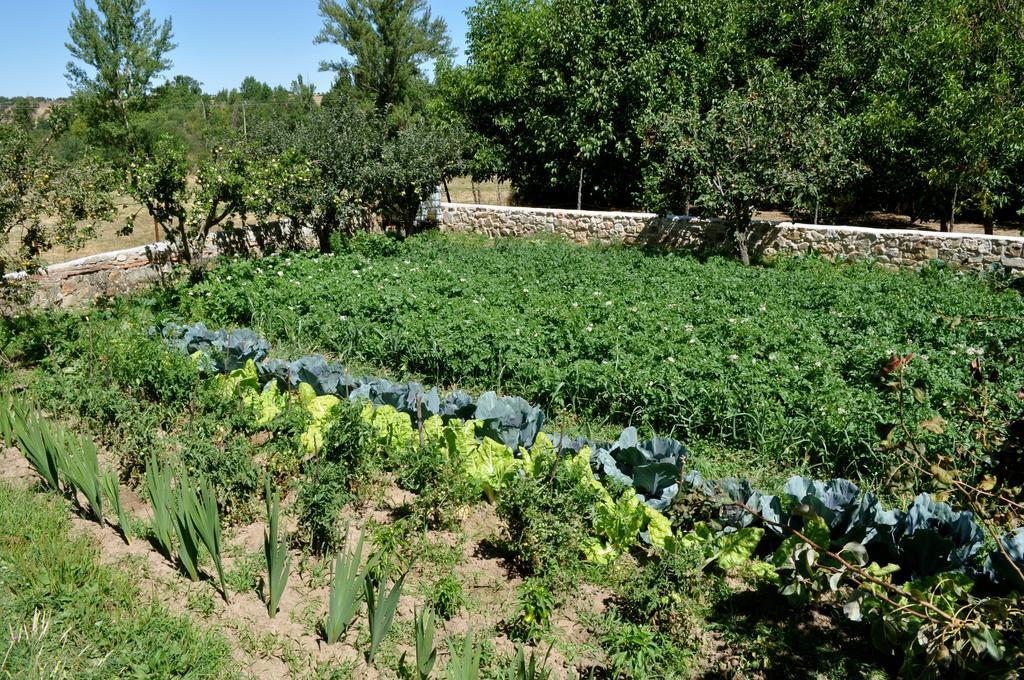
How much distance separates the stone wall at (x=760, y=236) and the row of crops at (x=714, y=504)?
8.11 m

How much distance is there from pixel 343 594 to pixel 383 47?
76.8 feet

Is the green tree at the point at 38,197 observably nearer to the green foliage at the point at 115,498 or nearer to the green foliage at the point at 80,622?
the green foliage at the point at 80,622

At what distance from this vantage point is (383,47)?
936 inches

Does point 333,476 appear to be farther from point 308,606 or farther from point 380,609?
point 380,609

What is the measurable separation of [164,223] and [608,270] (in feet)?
20.9

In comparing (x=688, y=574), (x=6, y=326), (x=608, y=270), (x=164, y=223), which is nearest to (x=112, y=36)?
(x=164, y=223)

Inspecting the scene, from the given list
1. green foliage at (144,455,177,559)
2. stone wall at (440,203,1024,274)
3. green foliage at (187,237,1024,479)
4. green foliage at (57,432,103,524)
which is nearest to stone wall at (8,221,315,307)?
green foliage at (187,237,1024,479)

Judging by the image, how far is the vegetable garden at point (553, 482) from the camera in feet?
11.0

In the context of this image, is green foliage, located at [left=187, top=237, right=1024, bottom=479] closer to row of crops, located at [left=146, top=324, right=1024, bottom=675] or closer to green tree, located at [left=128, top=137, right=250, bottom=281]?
row of crops, located at [left=146, top=324, right=1024, bottom=675]

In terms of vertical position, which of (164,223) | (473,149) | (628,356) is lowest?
(628,356)

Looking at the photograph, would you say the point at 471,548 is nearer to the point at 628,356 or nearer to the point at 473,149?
the point at 628,356

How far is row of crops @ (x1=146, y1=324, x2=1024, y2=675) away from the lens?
3586 mm

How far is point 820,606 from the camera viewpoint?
3883 millimetres

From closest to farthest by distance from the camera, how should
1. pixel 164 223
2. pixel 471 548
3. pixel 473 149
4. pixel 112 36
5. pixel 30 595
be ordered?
pixel 30 595, pixel 471 548, pixel 164 223, pixel 112 36, pixel 473 149
